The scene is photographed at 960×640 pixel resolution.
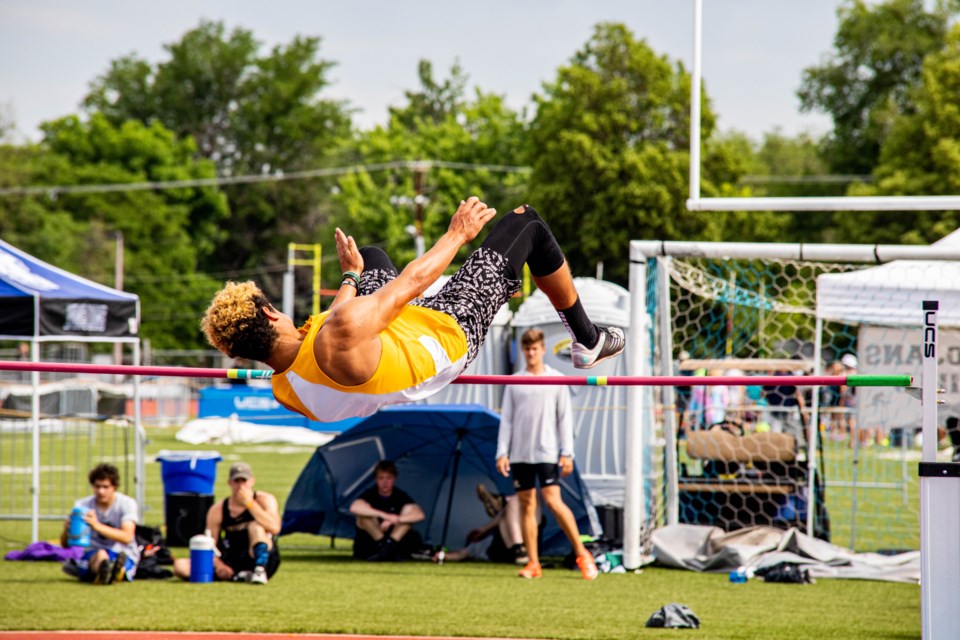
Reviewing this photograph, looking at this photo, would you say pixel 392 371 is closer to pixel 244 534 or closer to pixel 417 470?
pixel 244 534

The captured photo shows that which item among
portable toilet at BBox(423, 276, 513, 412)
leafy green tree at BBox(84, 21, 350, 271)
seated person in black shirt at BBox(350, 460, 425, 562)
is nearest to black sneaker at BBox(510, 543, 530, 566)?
seated person in black shirt at BBox(350, 460, 425, 562)

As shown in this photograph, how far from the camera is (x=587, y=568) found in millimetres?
9586

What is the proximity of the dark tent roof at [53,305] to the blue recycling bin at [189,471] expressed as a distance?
3.87ft

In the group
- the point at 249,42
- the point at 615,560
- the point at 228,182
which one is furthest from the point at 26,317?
the point at 249,42

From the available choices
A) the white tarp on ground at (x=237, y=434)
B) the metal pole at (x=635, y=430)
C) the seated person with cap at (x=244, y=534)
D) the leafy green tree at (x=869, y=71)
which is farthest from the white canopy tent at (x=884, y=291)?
the leafy green tree at (x=869, y=71)

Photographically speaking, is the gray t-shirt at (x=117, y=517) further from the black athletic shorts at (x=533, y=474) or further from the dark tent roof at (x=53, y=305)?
the black athletic shorts at (x=533, y=474)

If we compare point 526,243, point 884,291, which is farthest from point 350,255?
point 884,291

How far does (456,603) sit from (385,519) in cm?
230

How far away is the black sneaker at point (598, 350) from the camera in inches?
217

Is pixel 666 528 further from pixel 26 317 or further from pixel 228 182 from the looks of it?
pixel 228 182

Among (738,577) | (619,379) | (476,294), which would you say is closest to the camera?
(476,294)

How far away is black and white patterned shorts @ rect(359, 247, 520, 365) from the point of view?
5.02 metres

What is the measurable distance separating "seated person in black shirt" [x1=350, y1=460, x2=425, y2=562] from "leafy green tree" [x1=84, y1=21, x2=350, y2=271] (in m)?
46.4

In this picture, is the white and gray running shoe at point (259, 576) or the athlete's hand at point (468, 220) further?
the white and gray running shoe at point (259, 576)
